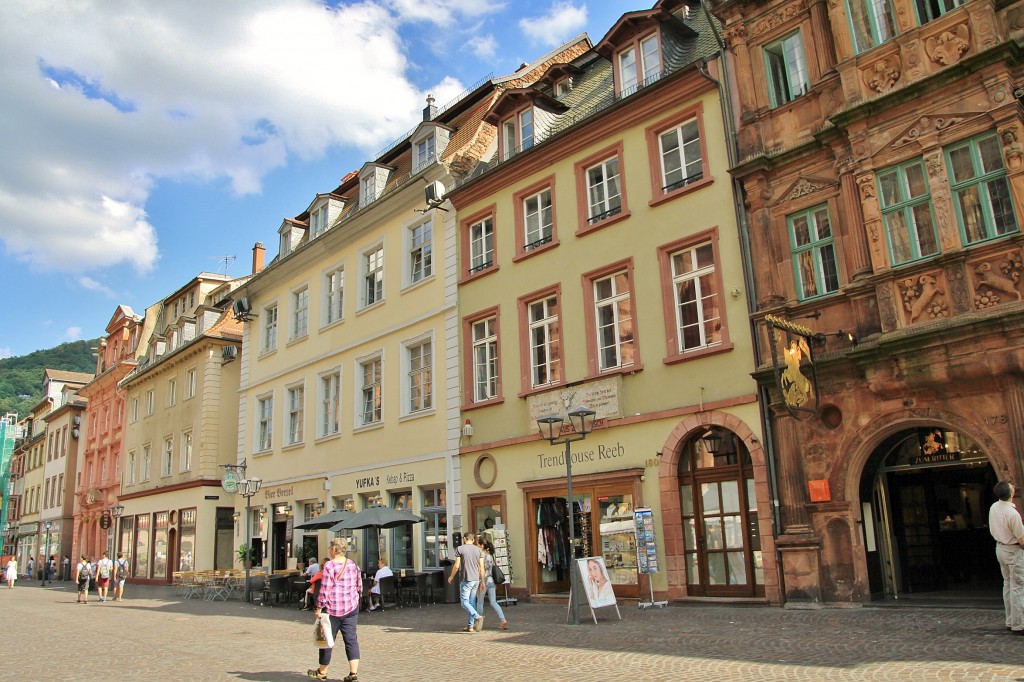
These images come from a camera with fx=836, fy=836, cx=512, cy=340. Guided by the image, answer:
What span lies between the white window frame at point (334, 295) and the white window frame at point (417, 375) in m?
4.27

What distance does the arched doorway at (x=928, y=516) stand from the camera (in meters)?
13.9

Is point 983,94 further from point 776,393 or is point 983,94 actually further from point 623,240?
point 623,240

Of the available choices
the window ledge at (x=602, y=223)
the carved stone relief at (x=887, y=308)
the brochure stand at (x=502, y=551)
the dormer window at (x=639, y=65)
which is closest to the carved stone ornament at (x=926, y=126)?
the carved stone relief at (x=887, y=308)

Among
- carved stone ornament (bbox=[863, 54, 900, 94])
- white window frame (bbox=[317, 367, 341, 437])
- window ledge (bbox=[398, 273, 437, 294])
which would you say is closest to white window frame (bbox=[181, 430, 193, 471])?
white window frame (bbox=[317, 367, 341, 437])

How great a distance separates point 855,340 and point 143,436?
1470 inches

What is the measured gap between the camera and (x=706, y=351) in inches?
622

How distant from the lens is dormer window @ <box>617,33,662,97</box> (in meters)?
18.2

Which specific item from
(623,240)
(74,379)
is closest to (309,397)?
(623,240)

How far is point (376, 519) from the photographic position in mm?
19594

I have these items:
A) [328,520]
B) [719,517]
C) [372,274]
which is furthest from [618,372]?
[372,274]

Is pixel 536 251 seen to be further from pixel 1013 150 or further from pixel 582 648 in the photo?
pixel 582 648

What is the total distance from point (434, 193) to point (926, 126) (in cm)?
1263

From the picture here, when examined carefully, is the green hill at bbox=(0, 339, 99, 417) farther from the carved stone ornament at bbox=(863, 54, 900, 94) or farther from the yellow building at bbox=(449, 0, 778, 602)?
the carved stone ornament at bbox=(863, 54, 900, 94)

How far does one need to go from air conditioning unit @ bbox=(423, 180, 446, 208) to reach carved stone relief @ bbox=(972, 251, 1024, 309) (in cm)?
1369
